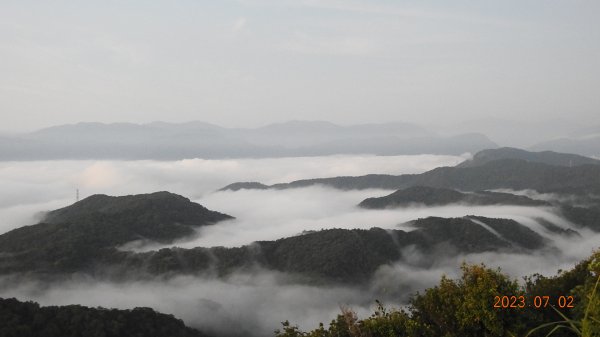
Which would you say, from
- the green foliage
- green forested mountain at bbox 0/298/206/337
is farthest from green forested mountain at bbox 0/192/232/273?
the green foliage

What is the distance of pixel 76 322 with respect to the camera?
81.7 metres

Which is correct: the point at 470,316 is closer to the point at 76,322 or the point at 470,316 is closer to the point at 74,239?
the point at 76,322

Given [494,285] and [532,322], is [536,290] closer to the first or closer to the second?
[532,322]

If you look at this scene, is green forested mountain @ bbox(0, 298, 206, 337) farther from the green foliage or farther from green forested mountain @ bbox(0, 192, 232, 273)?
green forested mountain @ bbox(0, 192, 232, 273)

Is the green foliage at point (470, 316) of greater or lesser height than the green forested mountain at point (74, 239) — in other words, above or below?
above

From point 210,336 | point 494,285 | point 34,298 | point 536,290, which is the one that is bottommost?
point 210,336

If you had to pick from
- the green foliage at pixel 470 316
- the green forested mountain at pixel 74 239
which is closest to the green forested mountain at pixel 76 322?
the green foliage at pixel 470 316

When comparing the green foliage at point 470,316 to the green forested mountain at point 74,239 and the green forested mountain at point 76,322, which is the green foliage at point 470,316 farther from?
the green forested mountain at point 74,239

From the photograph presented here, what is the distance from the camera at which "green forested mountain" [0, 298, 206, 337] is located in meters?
78.8

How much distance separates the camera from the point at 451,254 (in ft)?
568

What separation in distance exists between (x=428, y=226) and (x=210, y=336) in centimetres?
10575

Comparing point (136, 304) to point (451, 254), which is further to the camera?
point (451, 254)

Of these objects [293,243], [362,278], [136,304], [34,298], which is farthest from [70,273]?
[362,278]

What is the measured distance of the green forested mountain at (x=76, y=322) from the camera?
7875 centimetres
